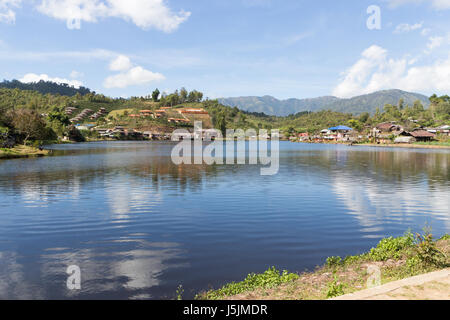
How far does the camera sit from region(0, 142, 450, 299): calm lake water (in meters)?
12.1

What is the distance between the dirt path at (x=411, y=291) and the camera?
8.05 metres

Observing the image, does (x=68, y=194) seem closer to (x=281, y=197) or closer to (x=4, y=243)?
(x=4, y=243)

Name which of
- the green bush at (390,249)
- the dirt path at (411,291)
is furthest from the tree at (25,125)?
the dirt path at (411,291)

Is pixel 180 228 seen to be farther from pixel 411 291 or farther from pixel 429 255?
pixel 411 291

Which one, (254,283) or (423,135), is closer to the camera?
(254,283)

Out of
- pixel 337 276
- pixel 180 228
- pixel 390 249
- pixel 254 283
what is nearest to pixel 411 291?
pixel 337 276

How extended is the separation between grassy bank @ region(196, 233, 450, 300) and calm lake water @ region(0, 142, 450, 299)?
1.07m

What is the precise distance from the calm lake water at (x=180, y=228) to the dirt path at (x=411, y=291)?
454 centimetres

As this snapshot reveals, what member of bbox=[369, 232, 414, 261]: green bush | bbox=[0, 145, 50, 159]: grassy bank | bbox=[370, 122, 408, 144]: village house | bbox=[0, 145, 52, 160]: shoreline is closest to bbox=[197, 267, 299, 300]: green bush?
bbox=[369, 232, 414, 261]: green bush

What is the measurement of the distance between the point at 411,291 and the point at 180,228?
1269cm

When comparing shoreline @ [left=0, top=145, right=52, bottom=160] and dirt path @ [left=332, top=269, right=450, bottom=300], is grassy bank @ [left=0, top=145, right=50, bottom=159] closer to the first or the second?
shoreline @ [left=0, top=145, right=52, bottom=160]

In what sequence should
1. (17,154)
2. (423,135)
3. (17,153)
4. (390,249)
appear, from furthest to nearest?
(423,135) → (17,153) → (17,154) → (390,249)

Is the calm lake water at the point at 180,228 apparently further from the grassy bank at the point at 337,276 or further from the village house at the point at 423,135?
the village house at the point at 423,135

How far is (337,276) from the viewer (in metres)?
11.1
